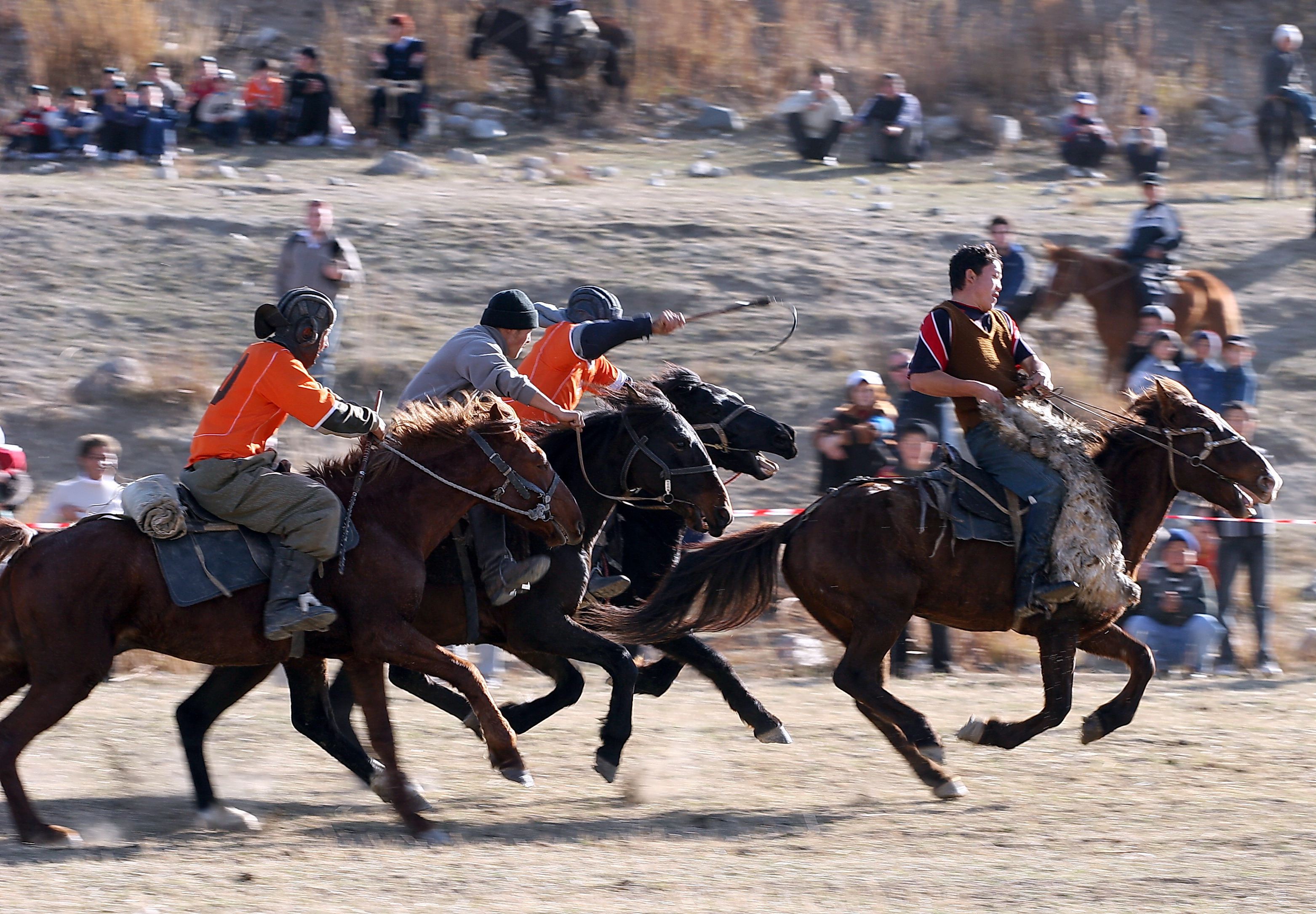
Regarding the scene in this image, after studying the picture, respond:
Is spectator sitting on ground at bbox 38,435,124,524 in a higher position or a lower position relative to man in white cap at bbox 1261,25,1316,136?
lower

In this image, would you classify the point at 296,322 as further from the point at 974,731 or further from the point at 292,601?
the point at 974,731

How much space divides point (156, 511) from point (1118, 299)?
10836 millimetres

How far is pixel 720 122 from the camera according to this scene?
21578 millimetres

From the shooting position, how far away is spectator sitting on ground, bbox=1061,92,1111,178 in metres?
20.4

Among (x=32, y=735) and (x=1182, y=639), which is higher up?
(x=32, y=735)

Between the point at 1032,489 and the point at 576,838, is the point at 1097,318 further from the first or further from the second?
the point at 576,838

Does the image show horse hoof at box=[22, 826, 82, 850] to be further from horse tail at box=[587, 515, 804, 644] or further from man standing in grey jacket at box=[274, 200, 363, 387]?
man standing in grey jacket at box=[274, 200, 363, 387]

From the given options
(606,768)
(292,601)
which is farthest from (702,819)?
(292,601)

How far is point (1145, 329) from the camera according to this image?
1298cm

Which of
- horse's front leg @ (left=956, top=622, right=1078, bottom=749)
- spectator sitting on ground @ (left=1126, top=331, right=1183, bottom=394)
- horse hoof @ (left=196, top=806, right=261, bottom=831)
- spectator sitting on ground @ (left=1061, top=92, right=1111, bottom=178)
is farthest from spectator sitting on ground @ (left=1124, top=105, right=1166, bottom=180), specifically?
horse hoof @ (left=196, top=806, right=261, bottom=831)

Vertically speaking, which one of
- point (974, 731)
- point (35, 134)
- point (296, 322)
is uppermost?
point (296, 322)

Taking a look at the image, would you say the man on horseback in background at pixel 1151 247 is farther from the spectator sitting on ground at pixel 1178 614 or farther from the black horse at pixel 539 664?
the black horse at pixel 539 664

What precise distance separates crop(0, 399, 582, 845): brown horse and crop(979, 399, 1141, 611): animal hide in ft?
7.12

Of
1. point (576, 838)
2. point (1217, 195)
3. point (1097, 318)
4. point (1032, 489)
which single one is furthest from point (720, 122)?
point (576, 838)
